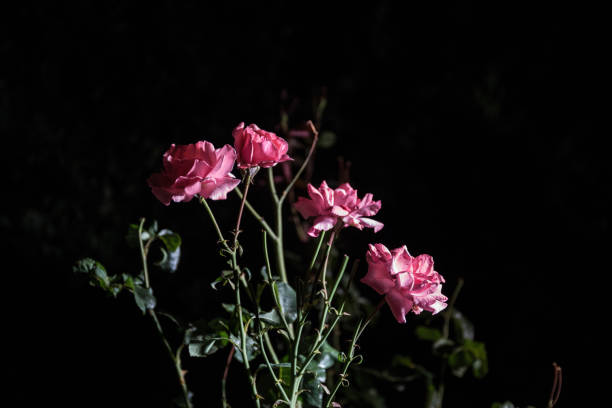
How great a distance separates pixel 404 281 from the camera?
50cm

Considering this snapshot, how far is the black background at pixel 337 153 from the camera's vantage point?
3.75 ft

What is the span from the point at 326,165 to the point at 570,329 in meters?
0.61

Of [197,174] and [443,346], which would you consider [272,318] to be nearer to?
[197,174]

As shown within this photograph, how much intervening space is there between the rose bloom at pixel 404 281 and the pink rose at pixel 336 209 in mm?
34

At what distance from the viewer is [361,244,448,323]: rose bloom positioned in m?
0.50

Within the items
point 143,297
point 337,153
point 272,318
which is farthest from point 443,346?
point 337,153

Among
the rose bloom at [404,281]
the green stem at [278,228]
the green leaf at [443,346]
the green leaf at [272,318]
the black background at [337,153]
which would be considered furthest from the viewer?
the black background at [337,153]

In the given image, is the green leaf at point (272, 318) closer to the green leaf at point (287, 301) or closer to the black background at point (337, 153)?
the green leaf at point (287, 301)

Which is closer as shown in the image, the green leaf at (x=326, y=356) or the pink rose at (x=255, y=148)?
the pink rose at (x=255, y=148)

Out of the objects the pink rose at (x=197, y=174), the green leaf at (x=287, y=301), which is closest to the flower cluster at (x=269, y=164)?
the pink rose at (x=197, y=174)

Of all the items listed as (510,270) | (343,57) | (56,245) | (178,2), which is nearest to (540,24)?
(343,57)

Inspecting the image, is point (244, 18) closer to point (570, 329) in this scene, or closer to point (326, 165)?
point (326, 165)

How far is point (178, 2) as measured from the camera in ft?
4.22

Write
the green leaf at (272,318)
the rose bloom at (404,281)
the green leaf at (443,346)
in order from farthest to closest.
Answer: the green leaf at (443,346), the green leaf at (272,318), the rose bloom at (404,281)
